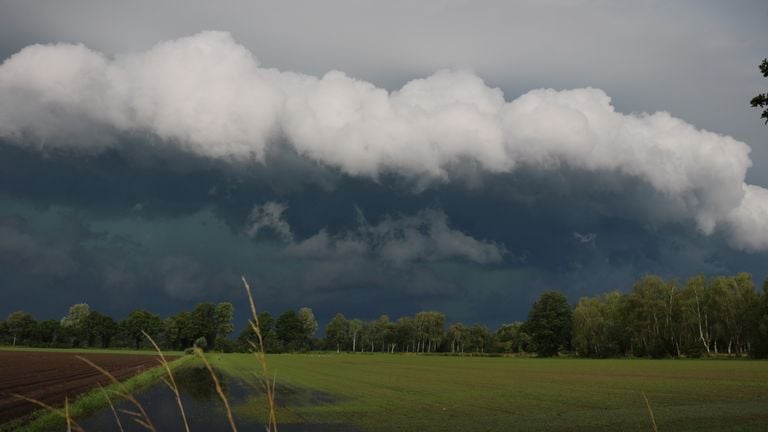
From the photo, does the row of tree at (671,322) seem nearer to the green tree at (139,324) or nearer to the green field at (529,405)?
the green field at (529,405)

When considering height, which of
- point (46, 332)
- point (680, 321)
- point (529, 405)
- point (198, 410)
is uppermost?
point (680, 321)

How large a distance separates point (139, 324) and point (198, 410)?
17149 cm

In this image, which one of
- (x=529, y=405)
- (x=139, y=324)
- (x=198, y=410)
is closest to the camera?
(x=198, y=410)

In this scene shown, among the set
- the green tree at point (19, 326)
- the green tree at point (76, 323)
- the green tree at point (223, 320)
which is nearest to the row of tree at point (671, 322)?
→ the green tree at point (223, 320)

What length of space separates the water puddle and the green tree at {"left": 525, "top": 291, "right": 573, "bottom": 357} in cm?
11451

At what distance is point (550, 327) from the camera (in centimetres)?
14400

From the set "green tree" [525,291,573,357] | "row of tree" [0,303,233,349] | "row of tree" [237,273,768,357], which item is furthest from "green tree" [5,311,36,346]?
"green tree" [525,291,573,357]

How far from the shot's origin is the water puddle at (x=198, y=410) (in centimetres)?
2225

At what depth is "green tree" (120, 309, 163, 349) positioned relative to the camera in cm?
18050

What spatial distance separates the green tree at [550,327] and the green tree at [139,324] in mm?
→ 119148

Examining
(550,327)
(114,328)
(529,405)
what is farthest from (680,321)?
(114,328)

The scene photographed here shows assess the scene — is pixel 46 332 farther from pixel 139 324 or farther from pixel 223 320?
pixel 223 320

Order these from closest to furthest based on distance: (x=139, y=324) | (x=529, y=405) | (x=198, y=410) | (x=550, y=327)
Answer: (x=198, y=410)
(x=529, y=405)
(x=550, y=327)
(x=139, y=324)

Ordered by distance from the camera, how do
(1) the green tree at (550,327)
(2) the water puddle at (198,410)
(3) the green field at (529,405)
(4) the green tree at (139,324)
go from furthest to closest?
(4) the green tree at (139,324), (1) the green tree at (550,327), (3) the green field at (529,405), (2) the water puddle at (198,410)
